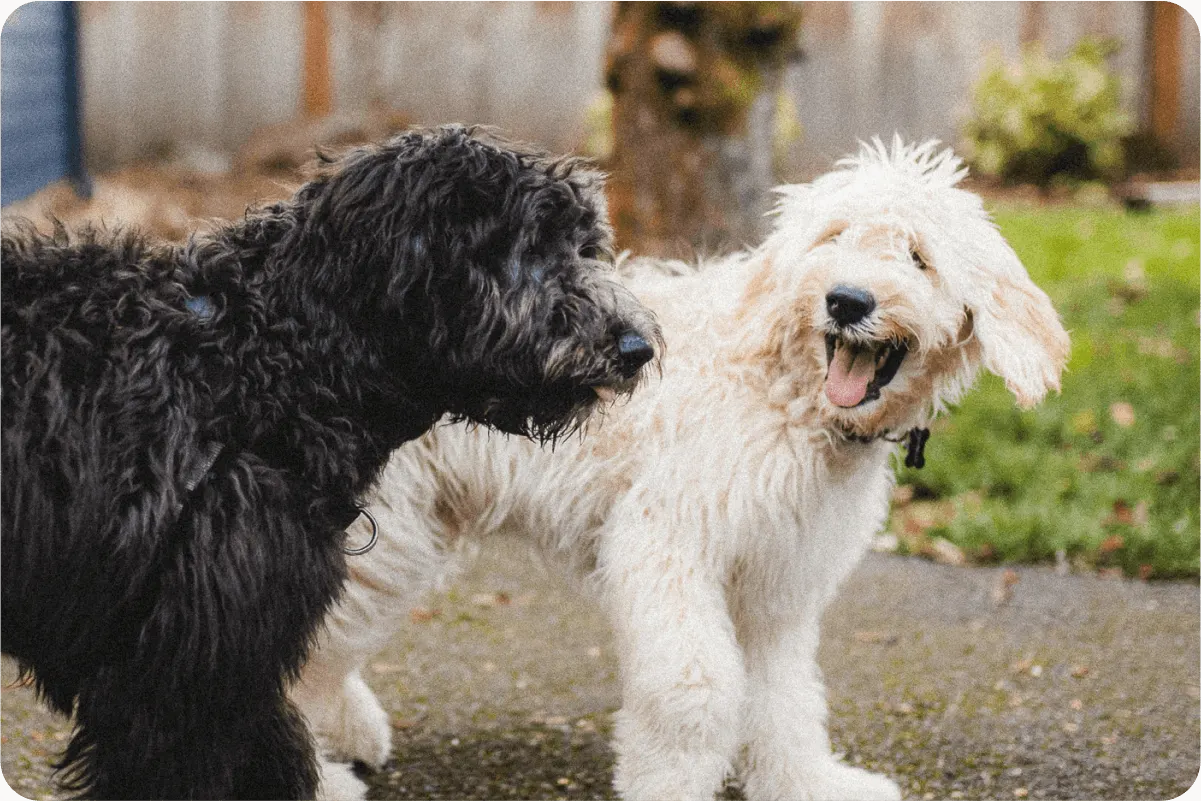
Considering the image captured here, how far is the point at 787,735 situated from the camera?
139 inches

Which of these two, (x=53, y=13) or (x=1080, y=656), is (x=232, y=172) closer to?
(x=53, y=13)

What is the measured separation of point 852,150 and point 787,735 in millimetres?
9673

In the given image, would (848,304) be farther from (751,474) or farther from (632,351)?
(632,351)

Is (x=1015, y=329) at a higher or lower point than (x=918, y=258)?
lower

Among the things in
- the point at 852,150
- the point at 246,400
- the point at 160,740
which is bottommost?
the point at 160,740

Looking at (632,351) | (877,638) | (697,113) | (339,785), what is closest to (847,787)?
(877,638)

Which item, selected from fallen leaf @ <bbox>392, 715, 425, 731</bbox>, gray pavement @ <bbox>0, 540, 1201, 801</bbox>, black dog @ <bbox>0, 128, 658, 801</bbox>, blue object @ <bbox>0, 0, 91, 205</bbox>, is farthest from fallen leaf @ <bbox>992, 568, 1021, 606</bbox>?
blue object @ <bbox>0, 0, 91, 205</bbox>

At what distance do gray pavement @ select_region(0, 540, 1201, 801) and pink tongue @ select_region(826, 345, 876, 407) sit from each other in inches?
43.7

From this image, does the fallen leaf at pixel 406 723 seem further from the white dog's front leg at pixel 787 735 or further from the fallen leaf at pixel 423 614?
the white dog's front leg at pixel 787 735

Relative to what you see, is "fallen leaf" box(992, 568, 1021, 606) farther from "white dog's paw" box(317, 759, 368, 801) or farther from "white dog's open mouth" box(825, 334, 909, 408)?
"white dog's paw" box(317, 759, 368, 801)

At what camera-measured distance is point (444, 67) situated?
39.5 feet

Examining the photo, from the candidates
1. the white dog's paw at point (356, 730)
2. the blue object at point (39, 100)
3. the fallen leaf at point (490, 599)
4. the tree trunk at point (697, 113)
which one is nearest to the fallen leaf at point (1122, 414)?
the tree trunk at point (697, 113)

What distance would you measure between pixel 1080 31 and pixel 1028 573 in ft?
29.7

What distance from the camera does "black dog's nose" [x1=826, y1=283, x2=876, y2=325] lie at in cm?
303
